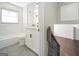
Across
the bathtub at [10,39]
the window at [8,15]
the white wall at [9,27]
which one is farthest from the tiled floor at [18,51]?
the window at [8,15]

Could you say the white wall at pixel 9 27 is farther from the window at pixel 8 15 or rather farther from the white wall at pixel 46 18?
the white wall at pixel 46 18

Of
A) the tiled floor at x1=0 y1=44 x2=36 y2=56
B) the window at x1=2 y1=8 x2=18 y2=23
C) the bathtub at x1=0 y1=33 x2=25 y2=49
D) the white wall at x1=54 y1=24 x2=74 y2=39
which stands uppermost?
the window at x1=2 y1=8 x2=18 y2=23

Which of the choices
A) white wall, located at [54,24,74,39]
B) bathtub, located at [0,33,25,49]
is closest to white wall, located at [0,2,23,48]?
bathtub, located at [0,33,25,49]

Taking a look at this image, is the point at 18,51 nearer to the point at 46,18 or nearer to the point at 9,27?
the point at 9,27

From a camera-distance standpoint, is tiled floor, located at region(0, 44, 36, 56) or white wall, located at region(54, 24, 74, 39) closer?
white wall, located at region(54, 24, 74, 39)

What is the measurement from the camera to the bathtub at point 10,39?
1.25 metres

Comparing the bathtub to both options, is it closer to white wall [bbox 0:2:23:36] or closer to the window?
white wall [bbox 0:2:23:36]

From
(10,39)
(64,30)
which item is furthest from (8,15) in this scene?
(64,30)

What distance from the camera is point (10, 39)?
4.15 ft

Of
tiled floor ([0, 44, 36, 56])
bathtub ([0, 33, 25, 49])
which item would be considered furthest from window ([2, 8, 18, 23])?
tiled floor ([0, 44, 36, 56])

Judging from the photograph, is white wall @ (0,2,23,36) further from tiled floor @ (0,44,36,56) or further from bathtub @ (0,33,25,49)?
tiled floor @ (0,44,36,56)

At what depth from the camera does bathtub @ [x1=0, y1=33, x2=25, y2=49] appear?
1.25m

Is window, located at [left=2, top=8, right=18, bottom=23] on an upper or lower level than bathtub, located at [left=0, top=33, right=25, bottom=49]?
upper

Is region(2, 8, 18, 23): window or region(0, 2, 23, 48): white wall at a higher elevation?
region(2, 8, 18, 23): window
